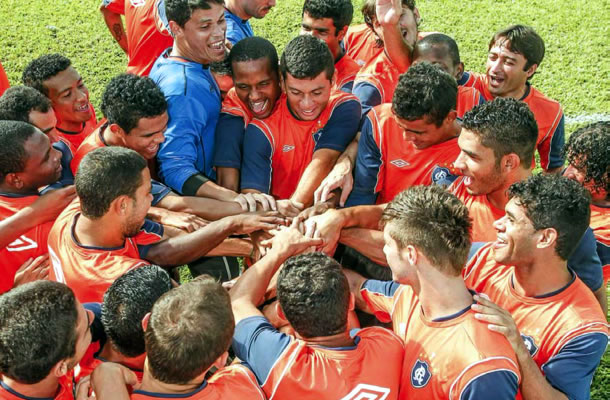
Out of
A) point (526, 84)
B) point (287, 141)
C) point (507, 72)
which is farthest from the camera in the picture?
point (526, 84)

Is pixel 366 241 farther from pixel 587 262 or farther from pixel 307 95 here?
pixel 587 262

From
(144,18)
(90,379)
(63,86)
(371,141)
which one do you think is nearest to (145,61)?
(144,18)

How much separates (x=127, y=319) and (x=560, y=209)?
2248 mm

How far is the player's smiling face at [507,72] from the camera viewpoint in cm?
570

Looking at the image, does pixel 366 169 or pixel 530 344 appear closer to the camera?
pixel 530 344

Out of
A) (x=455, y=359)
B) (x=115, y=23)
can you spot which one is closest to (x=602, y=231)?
(x=455, y=359)

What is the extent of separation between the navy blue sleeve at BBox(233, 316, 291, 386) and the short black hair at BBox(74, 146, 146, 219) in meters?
1.09

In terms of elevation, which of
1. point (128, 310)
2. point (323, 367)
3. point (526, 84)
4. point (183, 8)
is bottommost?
point (323, 367)

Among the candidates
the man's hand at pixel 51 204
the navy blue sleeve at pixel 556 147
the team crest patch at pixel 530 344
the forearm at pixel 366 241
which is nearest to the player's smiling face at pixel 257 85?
the forearm at pixel 366 241

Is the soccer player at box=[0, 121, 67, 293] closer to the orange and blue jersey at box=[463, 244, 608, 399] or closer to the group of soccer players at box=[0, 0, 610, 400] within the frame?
the group of soccer players at box=[0, 0, 610, 400]

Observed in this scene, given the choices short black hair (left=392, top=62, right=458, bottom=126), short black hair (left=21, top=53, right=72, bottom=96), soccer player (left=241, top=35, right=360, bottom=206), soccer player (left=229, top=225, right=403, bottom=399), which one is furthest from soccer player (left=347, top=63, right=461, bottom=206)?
short black hair (left=21, top=53, right=72, bottom=96)

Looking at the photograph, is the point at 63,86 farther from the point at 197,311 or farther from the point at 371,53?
the point at 197,311

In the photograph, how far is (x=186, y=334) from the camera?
9.48 feet

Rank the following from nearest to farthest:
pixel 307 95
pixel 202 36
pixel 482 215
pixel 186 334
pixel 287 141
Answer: pixel 186 334 < pixel 482 215 < pixel 307 95 < pixel 287 141 < pixel 202 36
